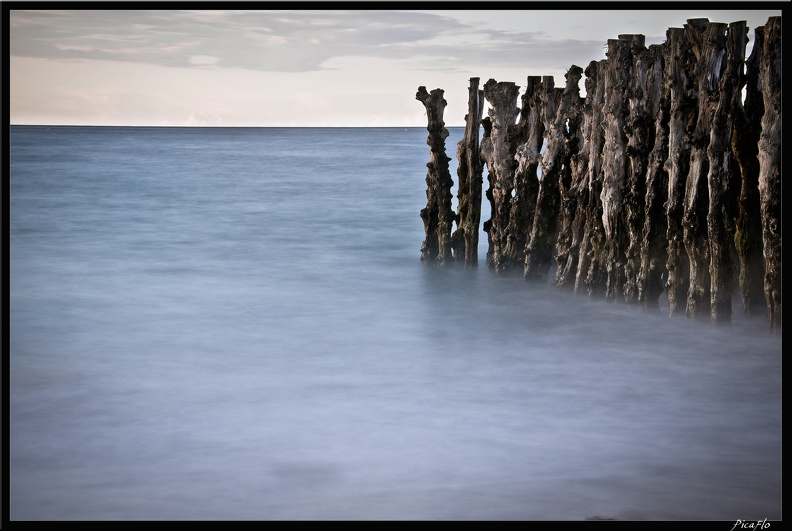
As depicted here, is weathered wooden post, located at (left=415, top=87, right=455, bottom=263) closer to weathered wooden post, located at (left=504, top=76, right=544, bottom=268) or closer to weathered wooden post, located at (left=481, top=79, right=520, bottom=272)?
weathered wooden post, located at (left=481, top=79, right=520, bottom=272)

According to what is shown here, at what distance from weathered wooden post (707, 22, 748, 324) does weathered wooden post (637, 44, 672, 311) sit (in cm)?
46

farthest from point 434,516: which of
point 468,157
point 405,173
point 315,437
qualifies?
point 405,173

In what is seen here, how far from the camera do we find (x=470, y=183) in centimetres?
867

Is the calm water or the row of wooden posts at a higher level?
the row of wooden posts

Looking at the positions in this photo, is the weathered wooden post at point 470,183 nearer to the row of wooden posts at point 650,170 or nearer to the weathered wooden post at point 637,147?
the row of wooden posts at point 650,170

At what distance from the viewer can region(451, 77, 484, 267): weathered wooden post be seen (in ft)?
27.7

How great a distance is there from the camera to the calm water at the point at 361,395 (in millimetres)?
4336

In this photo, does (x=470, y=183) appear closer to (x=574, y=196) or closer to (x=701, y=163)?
(x=574, y=196)

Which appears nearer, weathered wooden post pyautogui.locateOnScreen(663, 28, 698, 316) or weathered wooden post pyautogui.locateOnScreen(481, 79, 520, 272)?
weathered wooden post pyautogui.locateOnScreen(663, 28, 698, 316)

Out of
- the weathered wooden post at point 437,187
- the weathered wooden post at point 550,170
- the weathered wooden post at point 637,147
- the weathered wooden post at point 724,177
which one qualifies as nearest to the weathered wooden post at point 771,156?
the weathered wooden post at point 724,177

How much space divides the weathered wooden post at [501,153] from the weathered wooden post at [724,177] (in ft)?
6.97

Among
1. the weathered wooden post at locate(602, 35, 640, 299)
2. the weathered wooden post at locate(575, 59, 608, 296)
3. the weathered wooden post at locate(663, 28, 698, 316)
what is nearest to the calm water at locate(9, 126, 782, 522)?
the weathered wooden post at locate(575, 59, 608, 296)
